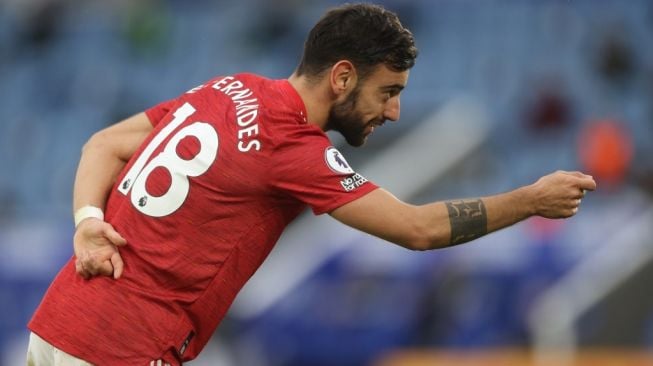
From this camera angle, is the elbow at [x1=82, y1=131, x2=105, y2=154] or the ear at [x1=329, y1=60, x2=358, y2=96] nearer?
the ear at [x1=329, y1=60, x2=358, y2=96]

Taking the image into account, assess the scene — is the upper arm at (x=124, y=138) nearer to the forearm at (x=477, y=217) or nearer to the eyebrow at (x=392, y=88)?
the eyebrow at (x=392, y=88)

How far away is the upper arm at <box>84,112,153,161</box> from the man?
29 centimetres

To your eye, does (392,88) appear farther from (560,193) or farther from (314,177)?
(560,193)

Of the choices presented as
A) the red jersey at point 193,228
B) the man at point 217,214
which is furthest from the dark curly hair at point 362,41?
the red jersey at point 193,228

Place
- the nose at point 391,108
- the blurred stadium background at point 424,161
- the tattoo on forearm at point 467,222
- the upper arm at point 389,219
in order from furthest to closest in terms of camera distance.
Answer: the blurred stadium background at point 424,161 → the nose at point 391,108 → the tattoo on forearm at point 467,222 → the upper arm at point 389,219

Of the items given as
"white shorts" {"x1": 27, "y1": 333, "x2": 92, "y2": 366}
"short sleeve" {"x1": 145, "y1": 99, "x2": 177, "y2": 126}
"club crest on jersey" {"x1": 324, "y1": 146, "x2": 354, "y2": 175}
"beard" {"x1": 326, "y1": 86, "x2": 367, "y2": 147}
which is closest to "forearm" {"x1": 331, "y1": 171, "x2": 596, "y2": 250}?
"club crest on jersey" {"x1": 324, "y1": 146, "x2": 354, "y2": 175}

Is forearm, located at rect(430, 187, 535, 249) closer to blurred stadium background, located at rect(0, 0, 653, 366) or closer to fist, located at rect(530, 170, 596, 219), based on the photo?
fist, located at rect(530, 170, 596, 219)

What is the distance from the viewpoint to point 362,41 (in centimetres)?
483

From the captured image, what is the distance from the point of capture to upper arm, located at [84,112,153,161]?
202 inches

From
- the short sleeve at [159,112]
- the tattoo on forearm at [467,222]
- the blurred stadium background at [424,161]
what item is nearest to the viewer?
the tattoo on forearm at [467,222]

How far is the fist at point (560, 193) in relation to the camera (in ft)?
15.2

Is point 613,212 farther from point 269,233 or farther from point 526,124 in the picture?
point 269,233

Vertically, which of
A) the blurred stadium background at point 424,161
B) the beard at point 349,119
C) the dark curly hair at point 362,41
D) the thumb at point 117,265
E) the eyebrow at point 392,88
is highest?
the dark curly hair at point 362,41

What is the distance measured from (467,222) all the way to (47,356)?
1.57m
